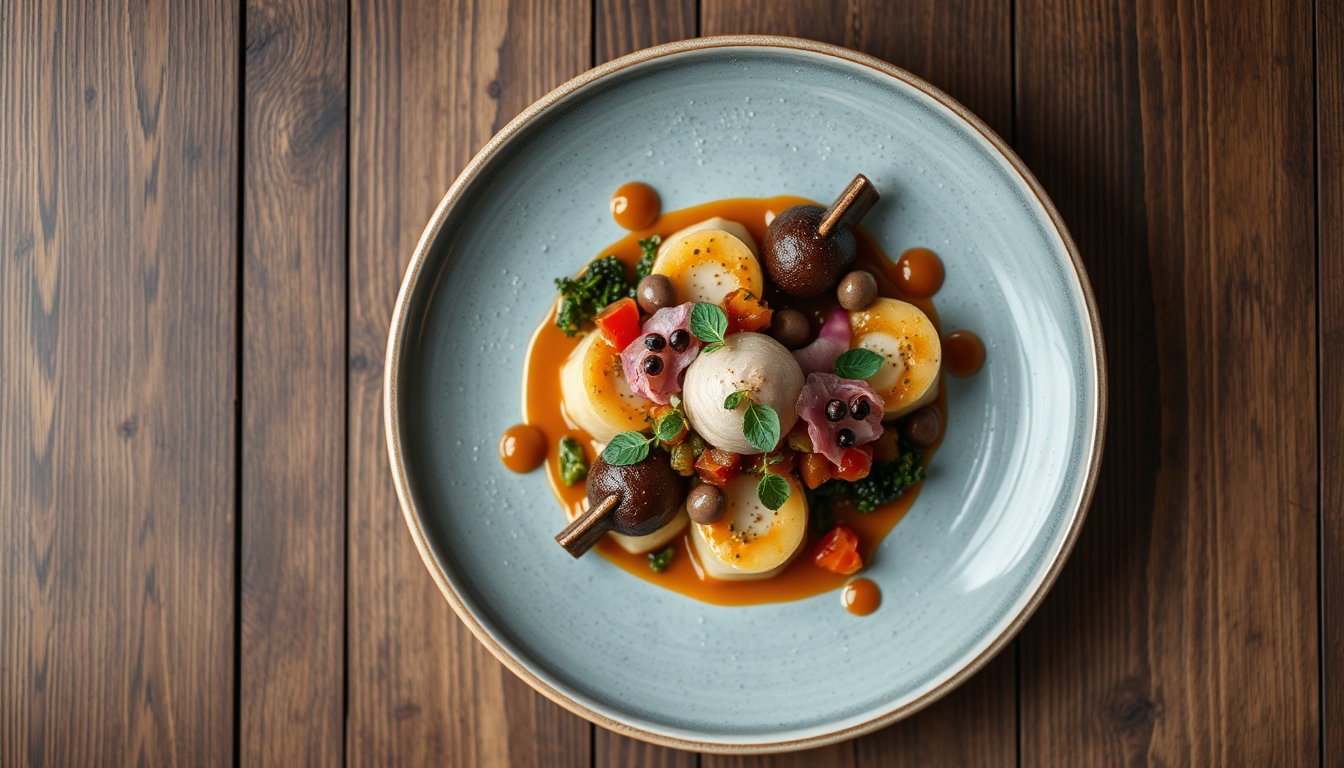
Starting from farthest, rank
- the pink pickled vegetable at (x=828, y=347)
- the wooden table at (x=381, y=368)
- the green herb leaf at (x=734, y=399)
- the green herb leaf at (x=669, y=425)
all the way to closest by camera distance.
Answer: the wooden table at (x=381, y=368) < the pink pickled vegetable at (x=828, y=347) < the green herb leaf at (x=669, y=425) < the green herb leaf at (x=734, y=399)

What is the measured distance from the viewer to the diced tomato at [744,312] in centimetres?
185

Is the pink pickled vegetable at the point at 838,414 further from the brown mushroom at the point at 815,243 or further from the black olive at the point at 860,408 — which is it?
the brown mushroom at the point at 815,243

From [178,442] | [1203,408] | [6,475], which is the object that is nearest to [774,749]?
[1203,408]

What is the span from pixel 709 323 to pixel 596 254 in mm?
417

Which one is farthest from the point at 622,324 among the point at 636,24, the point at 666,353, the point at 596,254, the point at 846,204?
the point at 636,24

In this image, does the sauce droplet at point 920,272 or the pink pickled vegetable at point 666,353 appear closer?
the pink pickled vegetable at point 666,353

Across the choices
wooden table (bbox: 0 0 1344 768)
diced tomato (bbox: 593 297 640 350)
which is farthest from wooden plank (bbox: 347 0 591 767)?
diced tomato (bbox: 593 297 640 350)

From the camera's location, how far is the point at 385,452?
210 cm

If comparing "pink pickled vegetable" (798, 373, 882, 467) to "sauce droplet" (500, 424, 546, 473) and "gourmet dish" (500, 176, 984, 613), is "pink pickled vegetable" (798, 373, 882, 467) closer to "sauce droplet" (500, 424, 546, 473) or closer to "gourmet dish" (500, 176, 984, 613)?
"gourmet dish" (500, 176, 984, 613)

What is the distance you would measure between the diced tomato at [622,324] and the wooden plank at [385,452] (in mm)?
611

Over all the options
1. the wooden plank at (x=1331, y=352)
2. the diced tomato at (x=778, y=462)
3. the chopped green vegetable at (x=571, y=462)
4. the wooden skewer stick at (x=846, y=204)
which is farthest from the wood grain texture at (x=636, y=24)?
the wooden plank at (x=1331, y=352)

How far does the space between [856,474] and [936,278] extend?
1.73ft

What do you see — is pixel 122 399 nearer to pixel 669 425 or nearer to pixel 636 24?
pixel 669 425

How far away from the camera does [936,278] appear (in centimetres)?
198
